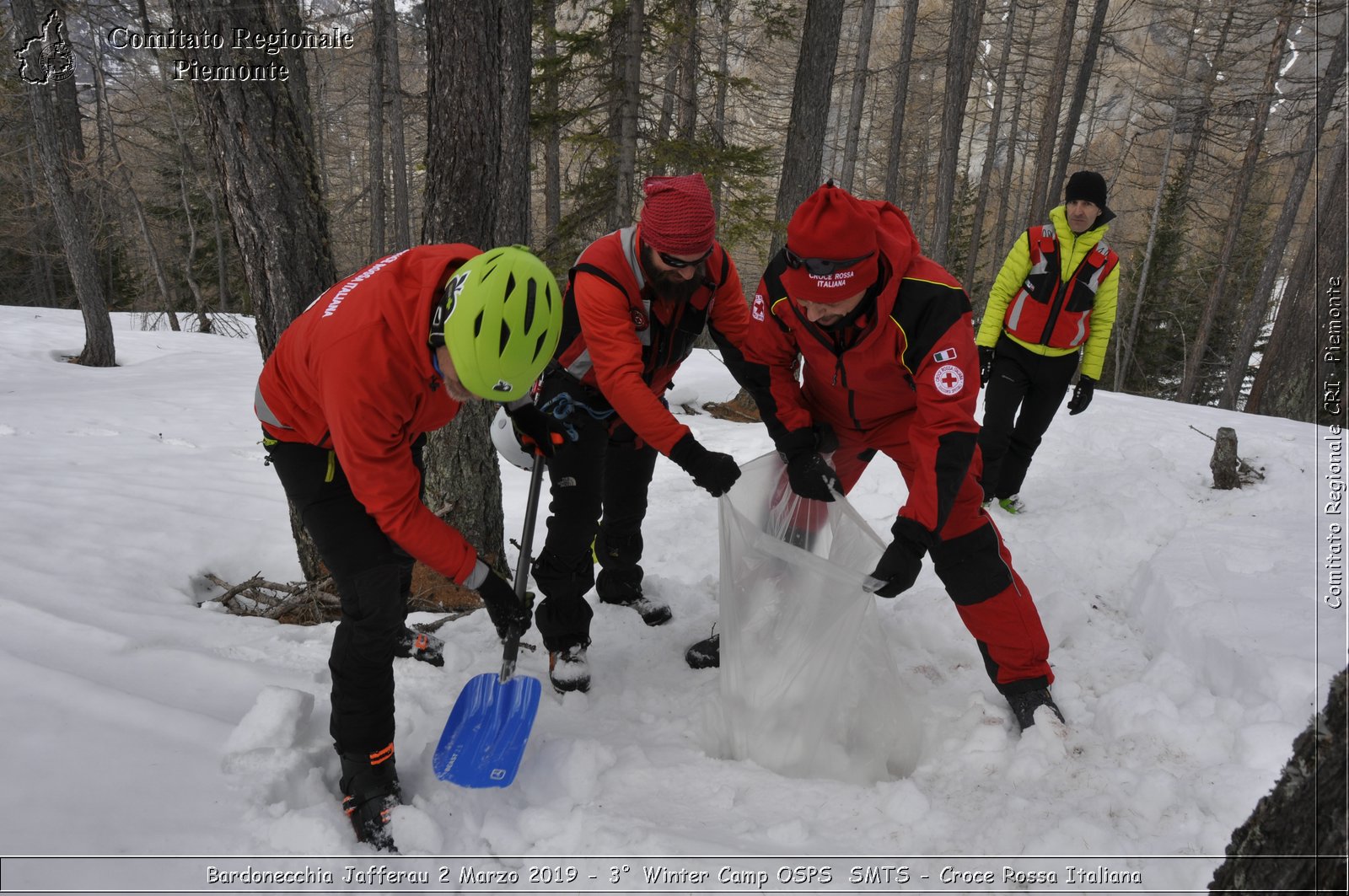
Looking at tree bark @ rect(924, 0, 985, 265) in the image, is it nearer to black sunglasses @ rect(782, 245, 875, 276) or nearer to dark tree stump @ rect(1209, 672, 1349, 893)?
black sunglasses @ rect(782, 245, 875, 276)

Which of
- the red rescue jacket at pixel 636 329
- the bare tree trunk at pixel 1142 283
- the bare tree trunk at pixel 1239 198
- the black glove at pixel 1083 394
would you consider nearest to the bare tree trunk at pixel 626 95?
the black glove at pixel 1083 394

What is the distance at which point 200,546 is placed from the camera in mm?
3596

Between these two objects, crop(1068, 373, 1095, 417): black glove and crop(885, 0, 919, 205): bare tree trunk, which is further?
crop(885, 0, 919, 205): bare tree trunk

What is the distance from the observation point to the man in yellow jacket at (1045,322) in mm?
3898

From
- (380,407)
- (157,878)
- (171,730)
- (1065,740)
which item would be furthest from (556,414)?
(1065,740)

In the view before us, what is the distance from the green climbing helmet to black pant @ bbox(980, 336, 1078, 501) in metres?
3.05

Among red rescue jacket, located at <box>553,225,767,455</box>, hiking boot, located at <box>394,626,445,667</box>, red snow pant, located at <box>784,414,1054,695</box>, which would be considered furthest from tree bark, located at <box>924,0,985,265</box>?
hiking boot, located at <box>394,626,445,667</box>

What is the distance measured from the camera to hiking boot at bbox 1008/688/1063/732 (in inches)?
95.6

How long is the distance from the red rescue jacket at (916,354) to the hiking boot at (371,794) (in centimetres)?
171

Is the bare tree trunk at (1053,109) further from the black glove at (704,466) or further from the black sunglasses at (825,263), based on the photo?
the black glove at (704,466)

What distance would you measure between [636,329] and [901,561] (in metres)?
1.23

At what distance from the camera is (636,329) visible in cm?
265

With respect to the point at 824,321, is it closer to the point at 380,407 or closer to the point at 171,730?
the point at 380,407

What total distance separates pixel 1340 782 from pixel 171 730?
2.70m
